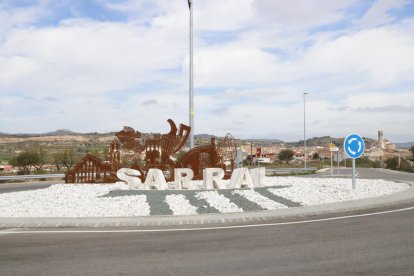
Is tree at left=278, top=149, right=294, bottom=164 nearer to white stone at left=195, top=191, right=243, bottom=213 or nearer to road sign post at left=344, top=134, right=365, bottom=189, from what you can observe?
road sign post at left=344, top=134, right=365, bottom=189

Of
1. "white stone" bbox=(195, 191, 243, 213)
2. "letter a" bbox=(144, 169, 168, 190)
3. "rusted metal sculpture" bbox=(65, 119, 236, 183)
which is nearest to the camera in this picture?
"white stone" bbox=(195, 191, 243, 213)

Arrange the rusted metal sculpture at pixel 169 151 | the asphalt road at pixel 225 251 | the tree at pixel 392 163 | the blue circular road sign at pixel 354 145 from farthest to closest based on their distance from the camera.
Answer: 1. the tree at pixel 392 163
2. the rusted metal sculpture at pixel 169 151
3. the blue circular road sign at pixel 354 145
4. the asphalt road at pixel 225 251

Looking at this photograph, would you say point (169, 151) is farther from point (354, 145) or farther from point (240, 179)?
point (354, 145)

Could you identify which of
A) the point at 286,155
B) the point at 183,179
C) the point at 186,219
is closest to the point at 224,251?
the point at 186,219

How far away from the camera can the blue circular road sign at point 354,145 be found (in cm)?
1797

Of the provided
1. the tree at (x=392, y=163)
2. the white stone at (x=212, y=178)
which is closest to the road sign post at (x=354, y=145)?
the white stone at (x=212, y=178)

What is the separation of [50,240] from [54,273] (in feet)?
9.46

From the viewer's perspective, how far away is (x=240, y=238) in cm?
970

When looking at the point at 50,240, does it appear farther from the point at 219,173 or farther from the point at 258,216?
the point at 219,173

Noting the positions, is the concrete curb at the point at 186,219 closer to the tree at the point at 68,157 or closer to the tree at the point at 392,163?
the tree at the point at 68,157

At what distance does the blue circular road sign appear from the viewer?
59.0 feet

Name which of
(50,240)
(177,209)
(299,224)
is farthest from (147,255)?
(177,209)

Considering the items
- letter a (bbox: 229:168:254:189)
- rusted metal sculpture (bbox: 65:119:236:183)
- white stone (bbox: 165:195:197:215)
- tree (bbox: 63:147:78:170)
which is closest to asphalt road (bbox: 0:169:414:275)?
white stone (bbox: 165:195:197:215)

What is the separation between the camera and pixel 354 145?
1803 centimetres
